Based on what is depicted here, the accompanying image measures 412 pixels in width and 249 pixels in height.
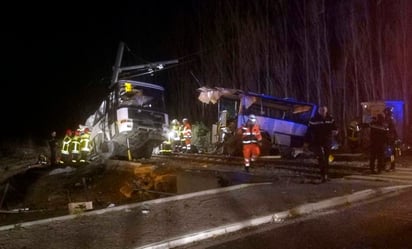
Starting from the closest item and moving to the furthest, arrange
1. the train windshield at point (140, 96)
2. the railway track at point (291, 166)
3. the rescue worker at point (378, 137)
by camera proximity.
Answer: the rescue worker at point (378, 137) → the railway track at point (291, 166) → the train windshield at point (140, 96)

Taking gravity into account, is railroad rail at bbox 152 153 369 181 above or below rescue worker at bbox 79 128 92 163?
below

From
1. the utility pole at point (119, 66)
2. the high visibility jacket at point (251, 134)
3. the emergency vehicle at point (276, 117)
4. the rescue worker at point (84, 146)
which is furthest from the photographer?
the utility pole at point (119, 66)

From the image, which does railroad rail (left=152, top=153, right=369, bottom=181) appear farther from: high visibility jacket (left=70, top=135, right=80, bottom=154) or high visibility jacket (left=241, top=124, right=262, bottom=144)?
high visibility jacket (left=70, top=135, right=80, bottom=154)

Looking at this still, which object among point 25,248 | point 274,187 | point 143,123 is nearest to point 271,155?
point 143,123

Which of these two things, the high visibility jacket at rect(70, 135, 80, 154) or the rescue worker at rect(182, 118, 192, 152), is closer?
the high visibility jacket at rect(70, 135, 80, 154)

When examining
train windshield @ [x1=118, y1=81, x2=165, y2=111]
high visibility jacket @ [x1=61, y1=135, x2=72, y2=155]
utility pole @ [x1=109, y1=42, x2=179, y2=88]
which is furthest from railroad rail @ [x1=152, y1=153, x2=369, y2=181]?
utility pole @ [x1=109, y1=42, x2=179, y2=88]

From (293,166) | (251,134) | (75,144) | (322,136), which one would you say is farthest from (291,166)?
(75,144)

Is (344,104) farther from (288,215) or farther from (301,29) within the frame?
(288,215)

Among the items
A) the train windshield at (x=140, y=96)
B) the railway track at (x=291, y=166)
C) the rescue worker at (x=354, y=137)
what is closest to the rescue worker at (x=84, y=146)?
the train windshield at (x=140, y=96)

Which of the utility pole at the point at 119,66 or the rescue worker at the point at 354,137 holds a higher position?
the utility pole at the point at 119,66

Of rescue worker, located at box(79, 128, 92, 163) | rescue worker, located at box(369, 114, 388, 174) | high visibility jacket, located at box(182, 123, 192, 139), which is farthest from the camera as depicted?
high visibility jacket, located at box(182, 123, 192, 139)

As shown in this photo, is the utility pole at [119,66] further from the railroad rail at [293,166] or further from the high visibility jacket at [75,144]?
the railroad rail at [293,166]

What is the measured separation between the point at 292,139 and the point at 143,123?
6.02 meters

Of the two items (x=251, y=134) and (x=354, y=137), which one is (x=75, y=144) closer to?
(x=251, y=134)
